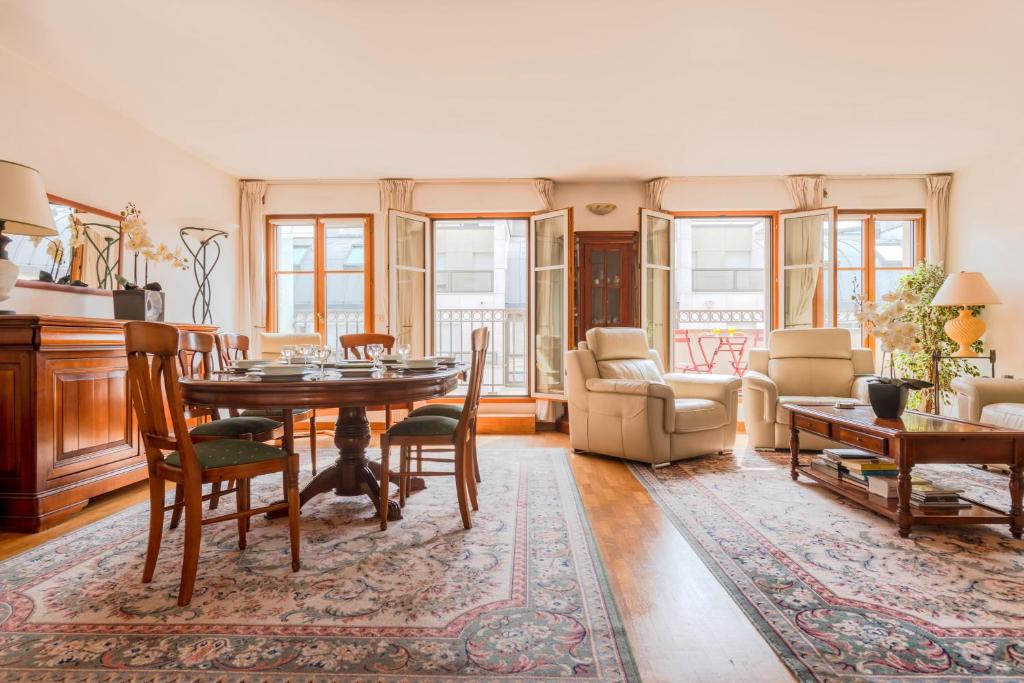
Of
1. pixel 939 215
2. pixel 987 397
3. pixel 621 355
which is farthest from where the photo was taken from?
pixel 939 215

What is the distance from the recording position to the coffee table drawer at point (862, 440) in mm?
2494

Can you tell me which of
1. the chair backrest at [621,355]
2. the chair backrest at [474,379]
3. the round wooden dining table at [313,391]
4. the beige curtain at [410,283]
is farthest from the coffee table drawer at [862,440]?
the beige curtain at [410,283]

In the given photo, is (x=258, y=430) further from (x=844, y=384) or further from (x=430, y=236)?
(x=844, y=384)

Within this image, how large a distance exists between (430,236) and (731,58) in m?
3.41

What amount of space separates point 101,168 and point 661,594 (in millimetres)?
4435

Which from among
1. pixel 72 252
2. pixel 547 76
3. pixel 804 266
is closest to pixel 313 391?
pixel 547 76

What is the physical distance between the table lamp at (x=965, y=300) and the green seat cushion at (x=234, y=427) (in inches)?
202

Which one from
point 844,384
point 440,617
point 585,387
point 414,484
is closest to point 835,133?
point 844,384

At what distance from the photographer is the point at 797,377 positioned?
4.47 m

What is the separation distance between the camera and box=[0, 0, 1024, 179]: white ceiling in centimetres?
270

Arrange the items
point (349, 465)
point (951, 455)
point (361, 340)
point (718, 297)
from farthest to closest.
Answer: point (718, 297) → point (361, 340) → point (349, 465) → point (951, 455)

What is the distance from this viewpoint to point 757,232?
10008 mm

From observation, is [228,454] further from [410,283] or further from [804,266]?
[804,266]

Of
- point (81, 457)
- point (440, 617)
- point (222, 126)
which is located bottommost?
point (440, 617)
